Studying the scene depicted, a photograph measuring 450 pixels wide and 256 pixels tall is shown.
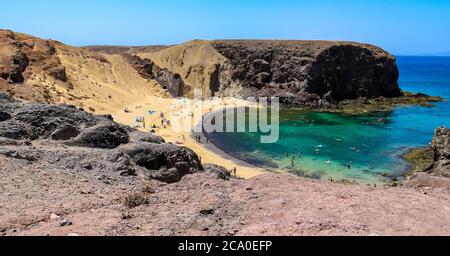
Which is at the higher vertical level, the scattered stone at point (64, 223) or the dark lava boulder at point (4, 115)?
the dark lava boulder at point (4, 115)

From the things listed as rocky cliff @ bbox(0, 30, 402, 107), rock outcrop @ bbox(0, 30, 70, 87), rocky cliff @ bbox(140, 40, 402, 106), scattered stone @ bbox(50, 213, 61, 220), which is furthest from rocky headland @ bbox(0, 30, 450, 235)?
rocky cliff @ bbox(0, 30, 402, 107)

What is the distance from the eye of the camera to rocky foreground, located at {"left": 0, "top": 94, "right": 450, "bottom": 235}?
9305 mm

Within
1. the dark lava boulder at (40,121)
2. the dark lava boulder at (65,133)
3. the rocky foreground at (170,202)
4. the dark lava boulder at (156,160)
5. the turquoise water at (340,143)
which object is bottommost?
the turquoise water at (340,143)

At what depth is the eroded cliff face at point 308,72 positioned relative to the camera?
88000mm

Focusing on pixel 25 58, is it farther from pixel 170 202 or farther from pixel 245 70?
pixel 170 202

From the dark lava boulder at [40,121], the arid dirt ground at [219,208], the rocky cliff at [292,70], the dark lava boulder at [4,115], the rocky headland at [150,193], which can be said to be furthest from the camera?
the rocky cliff at [292,70]

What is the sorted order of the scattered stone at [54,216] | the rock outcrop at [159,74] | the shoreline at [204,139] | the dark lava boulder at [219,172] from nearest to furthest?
1. the scattered stone at [54,216]
2. the dark lava boulder at [219,172]
3. the shoreline at [204,139]
4. the rock outcrop at [159,74]

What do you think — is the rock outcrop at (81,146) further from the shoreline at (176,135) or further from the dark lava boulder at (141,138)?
the shoreline at (176,135)

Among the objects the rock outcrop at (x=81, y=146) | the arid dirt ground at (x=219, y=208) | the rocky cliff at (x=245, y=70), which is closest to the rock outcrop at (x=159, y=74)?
the rocky cliff at (x=245, y=70)

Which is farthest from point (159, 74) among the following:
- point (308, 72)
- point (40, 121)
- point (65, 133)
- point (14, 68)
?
point (65, 133)

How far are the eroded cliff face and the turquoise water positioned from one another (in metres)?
12.1

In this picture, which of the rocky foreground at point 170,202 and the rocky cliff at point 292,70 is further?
the rocky cliff at point 292,70

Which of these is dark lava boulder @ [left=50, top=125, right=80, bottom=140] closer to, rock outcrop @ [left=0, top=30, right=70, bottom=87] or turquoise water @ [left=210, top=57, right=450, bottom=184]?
turquoise water @ [left=210, top=57, right=450, bottom=184]

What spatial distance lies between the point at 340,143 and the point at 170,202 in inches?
1782
